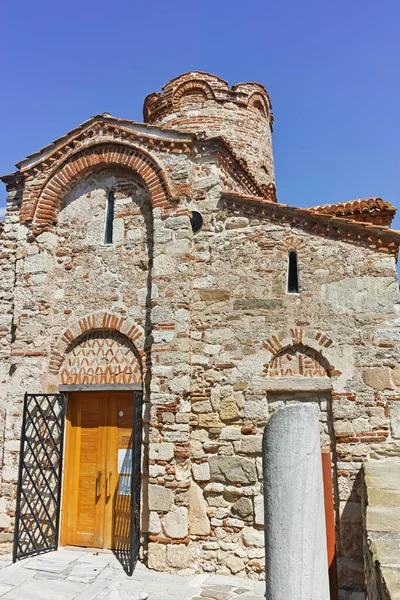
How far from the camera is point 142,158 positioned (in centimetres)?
712

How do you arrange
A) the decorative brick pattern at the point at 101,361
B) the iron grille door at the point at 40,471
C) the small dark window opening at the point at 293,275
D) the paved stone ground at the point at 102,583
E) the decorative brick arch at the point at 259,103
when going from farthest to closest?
the decorative brick arch at the point at 259,103 < the decorative brick pattern at the point at 101,361 < the iron grille door at the point at 40,471 < the small dark window opening at the point at 293,275 < the paved stone ground at the point at 102,583

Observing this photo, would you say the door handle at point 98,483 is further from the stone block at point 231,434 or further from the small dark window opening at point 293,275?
the small dark window opening at point 293,275

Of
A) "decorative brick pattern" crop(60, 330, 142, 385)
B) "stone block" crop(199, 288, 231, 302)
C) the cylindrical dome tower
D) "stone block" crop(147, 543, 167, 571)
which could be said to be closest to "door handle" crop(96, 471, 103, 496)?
"stone block" crop(147, 543, 167, 571)

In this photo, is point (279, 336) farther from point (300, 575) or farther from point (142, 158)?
point (300, 575)

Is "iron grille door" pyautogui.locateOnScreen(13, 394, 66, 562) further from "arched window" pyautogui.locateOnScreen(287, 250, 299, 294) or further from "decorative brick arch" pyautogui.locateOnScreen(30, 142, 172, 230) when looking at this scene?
"arched window" pyautogui.locateOnScreen(287, 250, 299, 294)

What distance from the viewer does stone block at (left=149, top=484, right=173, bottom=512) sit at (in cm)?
592

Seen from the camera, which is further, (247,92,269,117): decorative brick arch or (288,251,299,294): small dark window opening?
→ (247,92,269,117): decorative brick arch

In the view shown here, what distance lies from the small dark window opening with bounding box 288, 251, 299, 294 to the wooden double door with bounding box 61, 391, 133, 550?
2.55m

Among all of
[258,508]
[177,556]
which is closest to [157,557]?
[177,556]

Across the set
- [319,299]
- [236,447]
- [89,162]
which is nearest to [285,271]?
[319,299]

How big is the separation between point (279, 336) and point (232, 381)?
2.69 feet

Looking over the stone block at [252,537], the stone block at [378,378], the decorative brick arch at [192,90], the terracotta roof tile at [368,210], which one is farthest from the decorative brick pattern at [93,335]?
the decorative brick arch at [192,90]

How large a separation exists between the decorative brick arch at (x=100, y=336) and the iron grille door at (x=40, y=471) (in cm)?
56

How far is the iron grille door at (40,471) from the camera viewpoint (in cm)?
638
